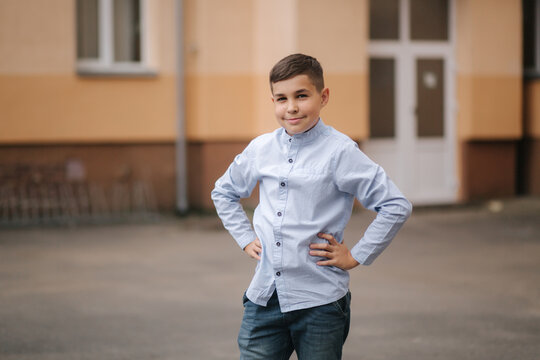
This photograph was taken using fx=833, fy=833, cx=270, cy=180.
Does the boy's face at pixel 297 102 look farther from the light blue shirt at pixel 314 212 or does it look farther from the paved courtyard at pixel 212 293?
the paved courtyard at pixel 212 293

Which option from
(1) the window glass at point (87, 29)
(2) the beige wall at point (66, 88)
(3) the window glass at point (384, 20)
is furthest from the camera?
(3) the window glass at point (384, 20)

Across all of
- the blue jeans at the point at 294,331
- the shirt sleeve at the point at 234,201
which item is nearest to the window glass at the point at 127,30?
the shirt sleeve at the point at 234,201

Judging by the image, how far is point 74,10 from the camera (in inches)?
485

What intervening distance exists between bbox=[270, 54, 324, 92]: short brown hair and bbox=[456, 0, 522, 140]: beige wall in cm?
1048

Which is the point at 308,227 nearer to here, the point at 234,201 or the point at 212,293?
the point at 234,201

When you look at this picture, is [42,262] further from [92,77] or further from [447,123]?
[447,123]

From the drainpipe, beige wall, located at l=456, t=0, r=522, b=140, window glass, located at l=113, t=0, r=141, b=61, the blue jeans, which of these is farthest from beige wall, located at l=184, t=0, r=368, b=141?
the blue jeans

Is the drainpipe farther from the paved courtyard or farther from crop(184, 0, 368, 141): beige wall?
the paved courtyard

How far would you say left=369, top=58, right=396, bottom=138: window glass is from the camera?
13.1 metres

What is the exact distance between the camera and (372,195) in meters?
3.14

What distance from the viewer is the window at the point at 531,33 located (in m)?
14.3

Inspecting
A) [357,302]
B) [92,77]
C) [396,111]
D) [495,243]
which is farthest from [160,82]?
[357,302]

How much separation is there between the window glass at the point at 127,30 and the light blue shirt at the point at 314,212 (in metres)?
10.2

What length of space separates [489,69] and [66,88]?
660cm
